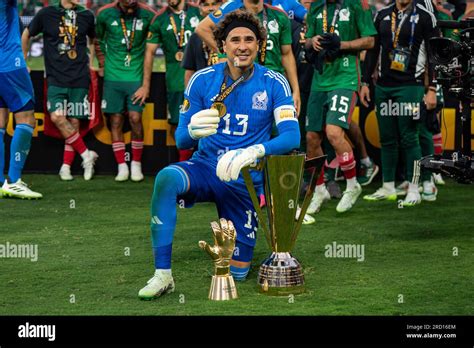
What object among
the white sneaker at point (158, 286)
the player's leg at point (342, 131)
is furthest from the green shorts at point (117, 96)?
the white sneaker at point (158, 286)

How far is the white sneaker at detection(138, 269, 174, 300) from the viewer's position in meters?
6.23

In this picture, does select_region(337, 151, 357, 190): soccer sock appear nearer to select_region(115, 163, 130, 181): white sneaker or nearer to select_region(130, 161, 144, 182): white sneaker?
select_region(130, 161, 144, 182): white sneaker

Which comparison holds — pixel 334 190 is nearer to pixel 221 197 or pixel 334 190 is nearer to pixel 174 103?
pixel 174 103

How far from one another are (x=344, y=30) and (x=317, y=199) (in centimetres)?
163

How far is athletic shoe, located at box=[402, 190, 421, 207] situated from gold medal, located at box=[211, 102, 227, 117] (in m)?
3.75

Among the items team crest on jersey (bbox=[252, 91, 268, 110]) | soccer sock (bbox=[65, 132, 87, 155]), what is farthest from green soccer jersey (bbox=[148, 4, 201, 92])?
team crest on jersey (bbox=[252, 91, 268, 110])

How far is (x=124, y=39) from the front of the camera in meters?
11.6

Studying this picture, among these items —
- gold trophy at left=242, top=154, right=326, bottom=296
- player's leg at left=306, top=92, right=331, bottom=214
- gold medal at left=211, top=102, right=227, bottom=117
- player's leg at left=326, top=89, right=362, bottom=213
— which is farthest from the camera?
player's leg at left=306, top=92, right=331, bottom=214

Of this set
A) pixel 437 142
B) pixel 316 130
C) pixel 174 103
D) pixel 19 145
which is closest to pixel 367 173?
pixel 437 142

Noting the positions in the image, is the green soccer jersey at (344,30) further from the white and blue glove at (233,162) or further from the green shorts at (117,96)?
the white and blue glove at (233,162)

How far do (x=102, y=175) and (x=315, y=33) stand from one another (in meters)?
3.54

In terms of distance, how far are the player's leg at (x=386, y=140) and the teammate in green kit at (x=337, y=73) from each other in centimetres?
52
